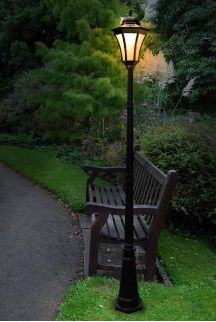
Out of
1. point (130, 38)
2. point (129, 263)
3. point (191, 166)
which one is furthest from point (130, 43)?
point (191, 166)

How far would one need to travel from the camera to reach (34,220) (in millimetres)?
7230

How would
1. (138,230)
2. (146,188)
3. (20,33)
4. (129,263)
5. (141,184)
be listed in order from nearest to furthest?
1. (129,263)
2. (138,230)
3. (146,188)
4. (141,184)
5. (20,33)

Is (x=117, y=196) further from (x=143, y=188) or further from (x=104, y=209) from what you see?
(x=104, y=209)

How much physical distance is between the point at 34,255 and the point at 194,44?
1247 cm

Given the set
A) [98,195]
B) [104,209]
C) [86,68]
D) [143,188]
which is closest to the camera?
[104,209]

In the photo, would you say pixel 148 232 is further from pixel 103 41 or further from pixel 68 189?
pixel 103 41

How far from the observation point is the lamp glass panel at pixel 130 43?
4180 mm

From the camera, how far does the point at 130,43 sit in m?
4.20

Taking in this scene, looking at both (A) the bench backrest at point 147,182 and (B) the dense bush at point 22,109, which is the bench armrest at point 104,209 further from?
(B) the dense bush at point 22,109

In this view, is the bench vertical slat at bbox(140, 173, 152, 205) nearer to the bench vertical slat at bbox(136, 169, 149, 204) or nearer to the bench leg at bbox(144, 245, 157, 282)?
the bench vertical slat at bbox(136, 169, 149, 204)

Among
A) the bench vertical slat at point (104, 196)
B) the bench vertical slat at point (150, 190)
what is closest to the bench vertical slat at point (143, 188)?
the bench vertical slat at point (150, 190)

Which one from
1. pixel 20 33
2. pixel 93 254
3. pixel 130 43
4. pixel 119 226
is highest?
pixel 20 33

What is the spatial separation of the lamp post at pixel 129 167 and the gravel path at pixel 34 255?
727 millimetres

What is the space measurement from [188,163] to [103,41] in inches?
264
